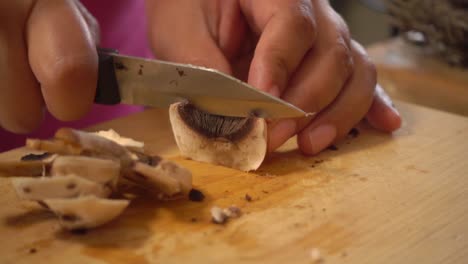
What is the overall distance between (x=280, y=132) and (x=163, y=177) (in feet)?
1.03

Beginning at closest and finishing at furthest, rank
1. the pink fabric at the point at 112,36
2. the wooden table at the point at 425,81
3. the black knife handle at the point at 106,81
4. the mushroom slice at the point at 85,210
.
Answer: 1. the mushroom slice at the point at 85,210
2. the black knife handle at the point at 106,81
3. the pink fabric at the point at 112,36
4. the wooden table at the point at 425,81

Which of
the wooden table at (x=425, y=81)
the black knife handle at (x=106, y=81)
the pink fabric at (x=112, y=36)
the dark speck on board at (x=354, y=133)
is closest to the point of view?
the black knife handle at (x=106, y=81)

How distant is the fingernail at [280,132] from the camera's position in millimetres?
1190

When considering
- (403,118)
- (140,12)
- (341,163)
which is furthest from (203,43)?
(140,12)

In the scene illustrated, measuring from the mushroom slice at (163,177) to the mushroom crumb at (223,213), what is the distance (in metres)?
0.07

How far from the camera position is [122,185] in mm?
1047

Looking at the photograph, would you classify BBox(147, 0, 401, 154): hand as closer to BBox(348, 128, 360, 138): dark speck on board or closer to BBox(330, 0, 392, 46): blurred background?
BBox(348, 128, 360, 138): dark speck on board

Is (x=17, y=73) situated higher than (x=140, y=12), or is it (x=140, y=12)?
(x=17, y=73)

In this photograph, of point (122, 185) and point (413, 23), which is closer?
point (122, 185)

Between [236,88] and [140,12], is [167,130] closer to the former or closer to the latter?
[236,88]

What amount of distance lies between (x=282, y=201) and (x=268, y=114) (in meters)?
0.16

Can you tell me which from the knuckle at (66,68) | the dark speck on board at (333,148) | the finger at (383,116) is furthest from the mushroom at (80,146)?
the finger at (383,116)

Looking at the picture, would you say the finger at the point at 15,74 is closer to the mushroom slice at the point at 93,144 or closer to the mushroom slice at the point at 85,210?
the mushroom slice at the point at 93,144

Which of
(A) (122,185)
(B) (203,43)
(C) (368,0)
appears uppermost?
(B) (203,43)
